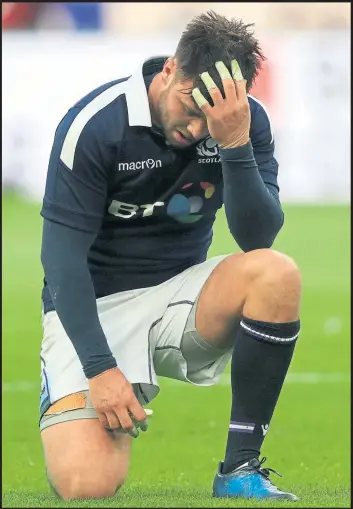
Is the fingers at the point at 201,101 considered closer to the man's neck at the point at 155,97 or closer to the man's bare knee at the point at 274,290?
the man's neck at the point at 155,97

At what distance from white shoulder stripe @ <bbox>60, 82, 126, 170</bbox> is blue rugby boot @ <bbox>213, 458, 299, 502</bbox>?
3.94 ft

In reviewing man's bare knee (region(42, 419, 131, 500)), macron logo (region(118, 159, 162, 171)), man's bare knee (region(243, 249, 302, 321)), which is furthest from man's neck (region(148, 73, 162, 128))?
man's bare knee (region(42, 419, 131, 500))

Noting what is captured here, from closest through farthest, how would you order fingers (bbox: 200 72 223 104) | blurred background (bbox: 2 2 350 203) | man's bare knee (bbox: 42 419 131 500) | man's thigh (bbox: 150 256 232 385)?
fingers (bbox: 200 72 223 104) < man's bare knee (bbox: 42 419 131 500) < man's thigh (bbox: 150 256 232 385) < blurred background (bbox: 2 2 350 203)

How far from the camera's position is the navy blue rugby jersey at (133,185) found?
4.51 m

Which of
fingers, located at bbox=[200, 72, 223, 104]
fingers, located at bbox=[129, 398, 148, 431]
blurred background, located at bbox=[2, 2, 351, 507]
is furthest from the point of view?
blurred background, located at bbox=[2, 2, 351, 507]

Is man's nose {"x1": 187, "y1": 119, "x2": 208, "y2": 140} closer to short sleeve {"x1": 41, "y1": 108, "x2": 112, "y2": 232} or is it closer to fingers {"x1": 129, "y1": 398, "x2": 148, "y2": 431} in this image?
short sleeve {"x1": 41, "y1": 108, "x2": 112, "y2": 232}

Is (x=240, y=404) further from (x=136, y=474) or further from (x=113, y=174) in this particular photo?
(x=136, y=474)

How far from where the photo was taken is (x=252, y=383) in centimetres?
451

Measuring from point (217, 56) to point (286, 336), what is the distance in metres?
0.98

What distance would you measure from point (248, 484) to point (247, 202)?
3.16 feet

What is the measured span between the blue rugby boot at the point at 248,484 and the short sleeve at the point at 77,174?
3.21ft

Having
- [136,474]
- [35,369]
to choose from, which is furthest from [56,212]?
[35,369]

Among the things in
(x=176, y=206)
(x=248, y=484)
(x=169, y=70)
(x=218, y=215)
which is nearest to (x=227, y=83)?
(x=169, y=70)

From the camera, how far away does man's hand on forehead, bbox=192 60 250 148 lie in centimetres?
423
